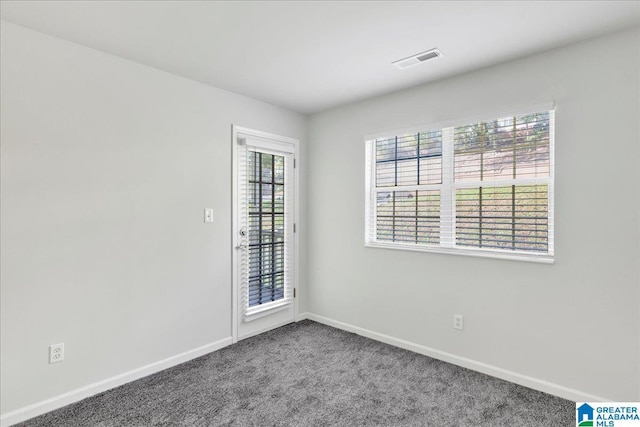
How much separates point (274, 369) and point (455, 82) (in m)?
2.91

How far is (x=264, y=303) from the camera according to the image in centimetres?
362

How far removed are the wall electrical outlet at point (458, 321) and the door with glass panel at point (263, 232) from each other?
1831mm

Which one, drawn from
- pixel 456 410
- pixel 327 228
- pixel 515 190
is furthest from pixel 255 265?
pixel 515 190

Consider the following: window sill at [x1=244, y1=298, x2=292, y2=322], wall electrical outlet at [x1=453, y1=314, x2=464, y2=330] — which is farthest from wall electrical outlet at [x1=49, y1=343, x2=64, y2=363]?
wall electrical outlet at [x1=453, y1=314, x2=464, y2=330]

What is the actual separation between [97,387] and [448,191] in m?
3.18

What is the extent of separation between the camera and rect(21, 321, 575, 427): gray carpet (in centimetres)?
211

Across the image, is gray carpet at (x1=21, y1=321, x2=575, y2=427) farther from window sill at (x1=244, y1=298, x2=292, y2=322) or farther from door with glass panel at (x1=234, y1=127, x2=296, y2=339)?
door with glass panel at (x1=234, y1=127, x2=296, y2=339)

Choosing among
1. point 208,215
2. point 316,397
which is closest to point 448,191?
point 316,397

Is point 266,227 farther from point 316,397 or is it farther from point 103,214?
point 316,397

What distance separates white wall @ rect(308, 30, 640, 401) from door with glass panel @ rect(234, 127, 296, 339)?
44.4 inches

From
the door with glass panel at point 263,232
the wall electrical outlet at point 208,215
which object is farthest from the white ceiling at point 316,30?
the wall electrical outlet at point 208,215

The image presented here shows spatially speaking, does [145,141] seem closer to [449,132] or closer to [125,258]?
[125,258]

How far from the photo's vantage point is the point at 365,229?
3.55 meters

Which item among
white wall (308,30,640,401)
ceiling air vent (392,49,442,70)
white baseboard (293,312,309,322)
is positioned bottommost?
white baseboard (293,312,309,322)
